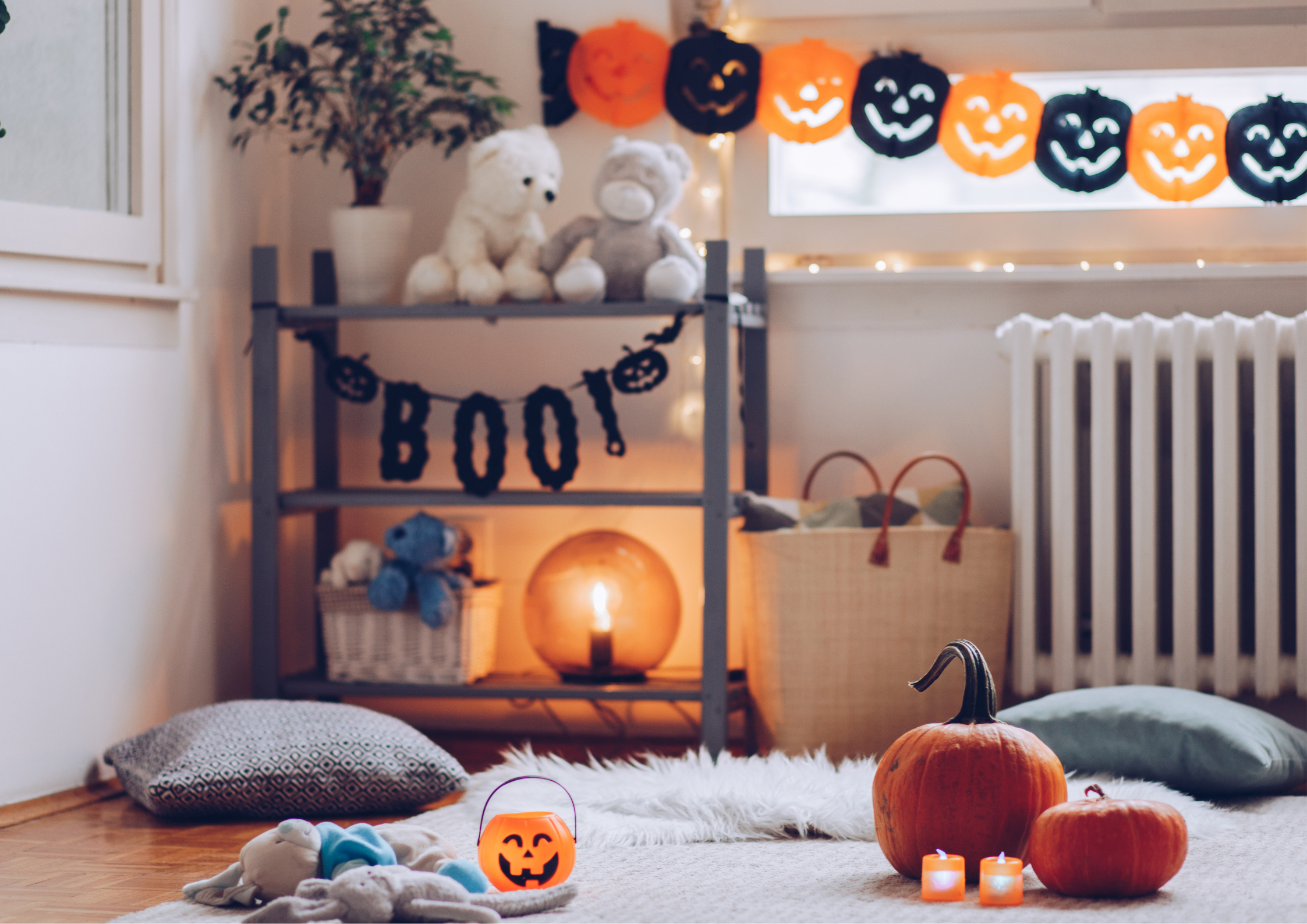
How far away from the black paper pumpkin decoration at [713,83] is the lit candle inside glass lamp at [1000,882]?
156cm

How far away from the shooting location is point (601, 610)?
2369 millimetres

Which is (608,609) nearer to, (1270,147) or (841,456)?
(841,456)

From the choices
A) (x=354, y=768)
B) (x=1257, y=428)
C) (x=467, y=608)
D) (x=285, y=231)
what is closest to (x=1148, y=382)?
(x=1257, y=428)

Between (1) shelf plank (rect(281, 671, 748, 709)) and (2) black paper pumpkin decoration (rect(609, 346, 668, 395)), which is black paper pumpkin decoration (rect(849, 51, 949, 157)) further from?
(1) shelf plank (rect(281, 671, 748, 709))

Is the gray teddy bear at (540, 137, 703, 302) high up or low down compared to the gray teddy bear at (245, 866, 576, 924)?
up

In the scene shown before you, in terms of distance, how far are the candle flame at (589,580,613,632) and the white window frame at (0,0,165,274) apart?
912 mm

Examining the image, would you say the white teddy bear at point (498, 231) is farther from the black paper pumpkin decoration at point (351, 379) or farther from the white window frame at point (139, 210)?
the white window frame at point (139, 210)

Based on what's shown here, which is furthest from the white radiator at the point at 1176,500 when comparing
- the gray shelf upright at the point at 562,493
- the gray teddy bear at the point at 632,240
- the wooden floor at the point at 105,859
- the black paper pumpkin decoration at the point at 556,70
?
the wooden floor at the point at 105,859

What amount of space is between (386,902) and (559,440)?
112 centimetres

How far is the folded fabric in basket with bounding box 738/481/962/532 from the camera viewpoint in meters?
2.34

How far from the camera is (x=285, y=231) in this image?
2.70 m

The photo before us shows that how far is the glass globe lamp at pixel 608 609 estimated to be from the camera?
240 cm

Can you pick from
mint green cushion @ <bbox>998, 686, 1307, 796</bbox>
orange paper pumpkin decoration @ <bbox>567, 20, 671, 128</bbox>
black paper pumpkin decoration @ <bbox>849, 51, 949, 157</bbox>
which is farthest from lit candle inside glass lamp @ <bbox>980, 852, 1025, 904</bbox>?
orange paper pumpkin decoration @ <bbox>567, 20, 671, 128</bbox>

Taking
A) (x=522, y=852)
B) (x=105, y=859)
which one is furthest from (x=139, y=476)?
(x=522, y=852)
